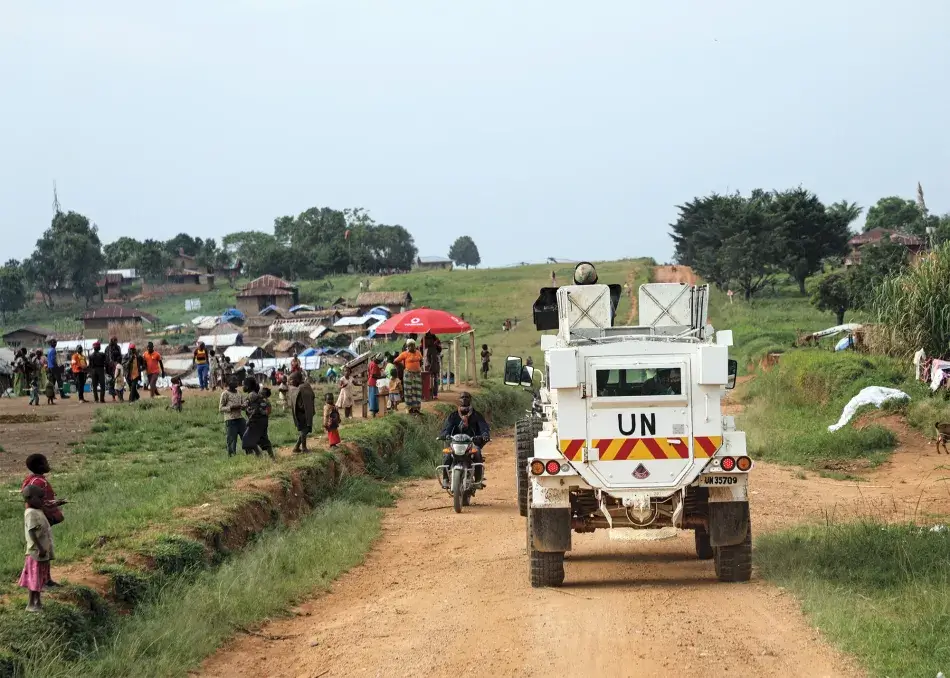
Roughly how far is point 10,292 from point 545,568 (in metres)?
97.7

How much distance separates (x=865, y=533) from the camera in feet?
39.3

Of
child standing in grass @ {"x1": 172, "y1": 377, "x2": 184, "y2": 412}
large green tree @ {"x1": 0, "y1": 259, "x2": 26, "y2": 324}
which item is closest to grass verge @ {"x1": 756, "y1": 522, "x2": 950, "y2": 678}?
child standing in grass @ {"x1": 172, "y1": 377, "x2": 184, "y2": 412}

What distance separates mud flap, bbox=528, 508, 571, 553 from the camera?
34.7 feet

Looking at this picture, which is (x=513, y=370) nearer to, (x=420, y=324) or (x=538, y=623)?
(x=538, y=623)

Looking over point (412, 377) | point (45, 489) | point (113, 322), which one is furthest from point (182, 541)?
point (113, 322)

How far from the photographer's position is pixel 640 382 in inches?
413

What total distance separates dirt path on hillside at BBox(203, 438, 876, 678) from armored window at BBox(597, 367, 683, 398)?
6.44 ft

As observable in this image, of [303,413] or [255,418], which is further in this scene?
[303,413]

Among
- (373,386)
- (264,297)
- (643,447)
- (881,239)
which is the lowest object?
(373,386)

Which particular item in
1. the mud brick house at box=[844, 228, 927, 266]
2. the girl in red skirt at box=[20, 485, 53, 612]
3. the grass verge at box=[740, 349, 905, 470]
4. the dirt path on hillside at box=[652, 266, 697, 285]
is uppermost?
the mud brick house at box=[844, 228, 927, 266]

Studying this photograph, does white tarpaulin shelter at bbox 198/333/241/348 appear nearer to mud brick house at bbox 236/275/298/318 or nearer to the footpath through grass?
mud brick house at bbox 236/275/298/318

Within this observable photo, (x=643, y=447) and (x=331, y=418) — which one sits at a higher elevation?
(x=643, y=447)

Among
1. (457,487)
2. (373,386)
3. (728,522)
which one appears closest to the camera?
(728,522)

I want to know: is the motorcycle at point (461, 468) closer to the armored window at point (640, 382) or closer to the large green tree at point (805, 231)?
the armored window at point (640, 382)
